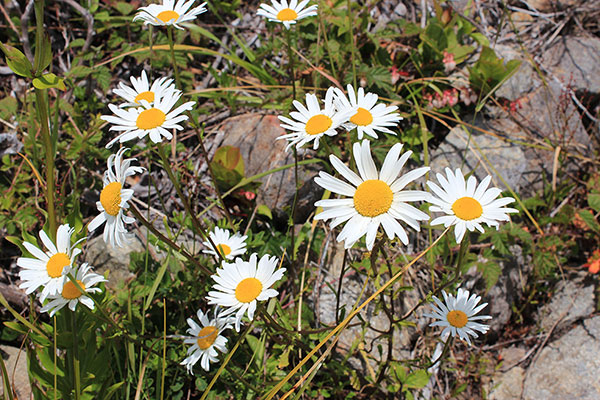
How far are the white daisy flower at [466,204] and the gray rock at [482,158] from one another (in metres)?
1.47

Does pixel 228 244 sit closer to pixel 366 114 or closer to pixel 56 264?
pixel 56 264

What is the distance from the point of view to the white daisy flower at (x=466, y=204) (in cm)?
147

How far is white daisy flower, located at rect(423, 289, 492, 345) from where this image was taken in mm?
1728

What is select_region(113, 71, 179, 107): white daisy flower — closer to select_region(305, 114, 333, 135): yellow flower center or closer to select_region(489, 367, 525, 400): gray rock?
select_region(305, 114, 333, 135): yellow flower center

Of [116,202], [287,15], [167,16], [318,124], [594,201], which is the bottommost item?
[116,202]

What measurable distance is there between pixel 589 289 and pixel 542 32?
79.0 inches

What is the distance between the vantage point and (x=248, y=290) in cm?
159

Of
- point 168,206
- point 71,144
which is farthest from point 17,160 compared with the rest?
point 168,206

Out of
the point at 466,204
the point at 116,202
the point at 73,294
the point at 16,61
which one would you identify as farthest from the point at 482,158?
the point at 16,61

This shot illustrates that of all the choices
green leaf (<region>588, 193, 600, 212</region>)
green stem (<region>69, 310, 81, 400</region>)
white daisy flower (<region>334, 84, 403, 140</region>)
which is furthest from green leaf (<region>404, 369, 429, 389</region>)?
green leaf (<region>588, 193, 600, 212</region>)

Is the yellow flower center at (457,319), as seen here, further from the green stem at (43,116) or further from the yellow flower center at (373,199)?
the green stem at (43,116)

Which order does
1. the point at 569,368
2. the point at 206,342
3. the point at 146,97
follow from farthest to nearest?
the point at 569,368 < the point at 206,342 < the point at 146,97

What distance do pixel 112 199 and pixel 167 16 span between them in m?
0.76

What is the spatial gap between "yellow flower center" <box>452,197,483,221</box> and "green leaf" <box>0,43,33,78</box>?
4.72 feet
